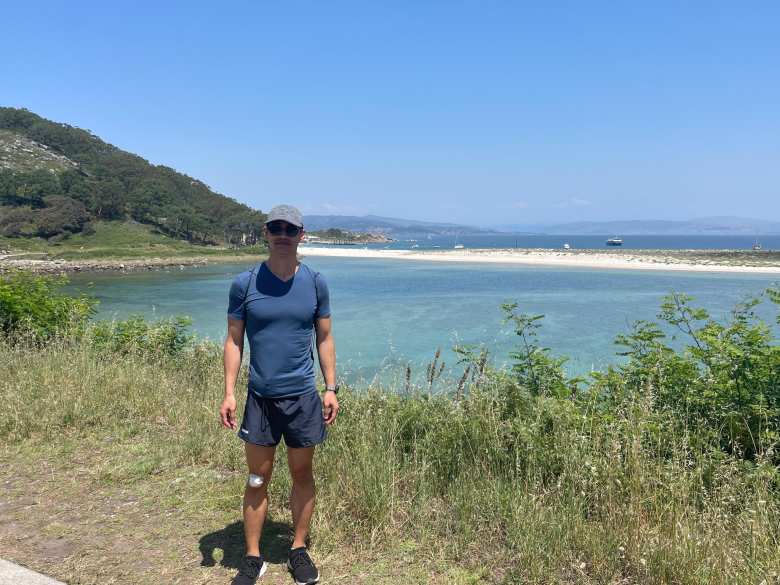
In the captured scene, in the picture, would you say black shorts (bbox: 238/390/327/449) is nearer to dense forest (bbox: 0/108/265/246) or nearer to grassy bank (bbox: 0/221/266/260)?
grassy bank (bbox: 0/221/266/260)

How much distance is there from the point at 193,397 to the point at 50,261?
71.8 m

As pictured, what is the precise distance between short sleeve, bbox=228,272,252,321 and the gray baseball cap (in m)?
0.37

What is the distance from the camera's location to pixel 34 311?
8883 millimetres

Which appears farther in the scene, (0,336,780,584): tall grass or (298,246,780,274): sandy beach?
(298,246,780,274): sandy beach

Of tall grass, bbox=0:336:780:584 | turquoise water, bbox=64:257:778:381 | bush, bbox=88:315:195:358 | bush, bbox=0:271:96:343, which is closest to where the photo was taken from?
tall grass, bbox=0:336:780:584

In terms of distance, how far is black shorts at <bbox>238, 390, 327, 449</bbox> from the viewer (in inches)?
121

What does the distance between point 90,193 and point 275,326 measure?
108 meters

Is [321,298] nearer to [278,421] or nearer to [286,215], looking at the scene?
[286,215]

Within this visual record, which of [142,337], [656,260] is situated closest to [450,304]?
[142,337]

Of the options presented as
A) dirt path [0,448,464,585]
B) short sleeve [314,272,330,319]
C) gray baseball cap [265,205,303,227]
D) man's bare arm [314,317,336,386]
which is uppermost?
gray baseball cap [265,205,303,227]

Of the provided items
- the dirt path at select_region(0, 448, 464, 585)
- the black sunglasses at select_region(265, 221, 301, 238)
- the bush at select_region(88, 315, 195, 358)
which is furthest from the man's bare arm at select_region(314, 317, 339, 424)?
the bush at select_region(88, 315, 195, 358)

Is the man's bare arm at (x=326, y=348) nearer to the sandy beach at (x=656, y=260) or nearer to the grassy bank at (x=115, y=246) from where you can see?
the sandy beach at (x=656, y=260)

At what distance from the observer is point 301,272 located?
3.15m

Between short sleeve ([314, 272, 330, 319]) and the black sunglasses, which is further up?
the black sunglasses
